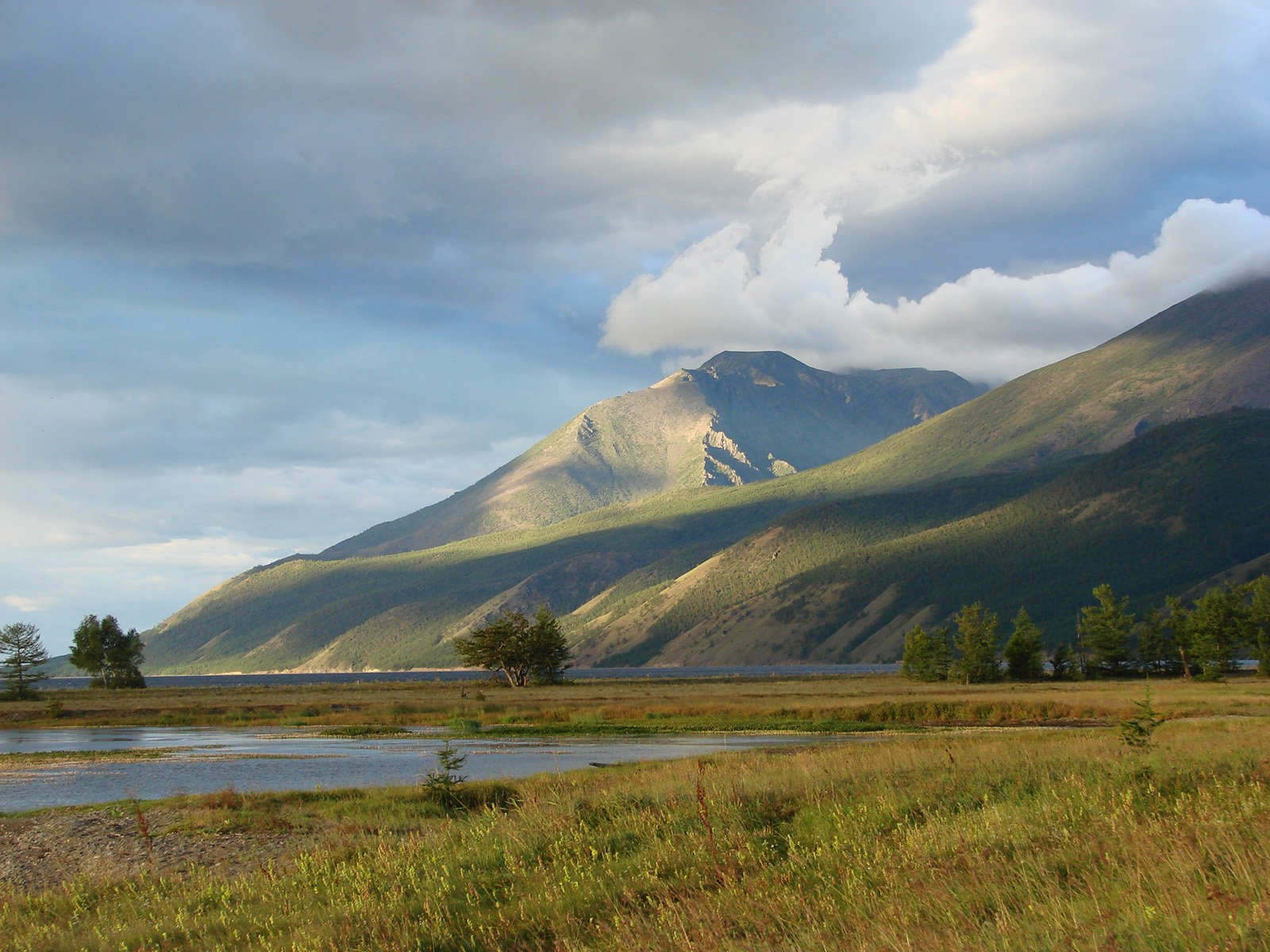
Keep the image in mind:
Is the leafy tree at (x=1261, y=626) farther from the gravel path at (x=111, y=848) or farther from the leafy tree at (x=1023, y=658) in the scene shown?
the gravel path at (x=111, y=848)

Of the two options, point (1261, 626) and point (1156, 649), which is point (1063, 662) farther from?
point (1261, 626)

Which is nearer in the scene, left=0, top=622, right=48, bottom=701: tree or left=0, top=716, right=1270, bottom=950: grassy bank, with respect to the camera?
left=0, top=716, right=1270, bottom=950: grassy bank

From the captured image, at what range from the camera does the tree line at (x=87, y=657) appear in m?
131

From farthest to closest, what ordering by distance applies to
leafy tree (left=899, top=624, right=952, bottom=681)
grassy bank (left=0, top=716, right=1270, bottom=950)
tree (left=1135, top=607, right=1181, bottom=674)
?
1. leafy tree (left=899, top=624, right=952, bottom=681)
2. tree (left=1135, top=607, right=1181, bottom=674)
3. grassy bank (left=0, top=716, right=1270, bottom=950)

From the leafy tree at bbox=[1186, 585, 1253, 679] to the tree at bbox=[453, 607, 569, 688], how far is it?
235ft

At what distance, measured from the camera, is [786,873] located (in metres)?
12.7

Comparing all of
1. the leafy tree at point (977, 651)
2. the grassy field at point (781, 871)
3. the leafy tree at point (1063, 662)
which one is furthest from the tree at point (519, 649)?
the grassy field at point (781, 871)

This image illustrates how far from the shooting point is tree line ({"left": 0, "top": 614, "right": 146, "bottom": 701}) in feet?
429

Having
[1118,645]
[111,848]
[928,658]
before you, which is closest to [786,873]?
[111,848]

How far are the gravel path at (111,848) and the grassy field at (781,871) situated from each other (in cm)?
63

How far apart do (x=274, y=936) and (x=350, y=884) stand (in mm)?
2159

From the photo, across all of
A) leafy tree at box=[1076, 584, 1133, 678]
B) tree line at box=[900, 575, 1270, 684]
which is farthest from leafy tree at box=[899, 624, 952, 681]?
leafy tree at box=[1076, 584, 1133, 678]

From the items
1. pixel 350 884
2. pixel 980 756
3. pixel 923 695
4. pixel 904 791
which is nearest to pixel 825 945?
pixel 350 884

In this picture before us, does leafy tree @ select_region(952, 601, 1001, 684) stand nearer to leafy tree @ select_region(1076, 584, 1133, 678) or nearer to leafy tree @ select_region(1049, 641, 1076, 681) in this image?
leafy tree @ select_region(1049, 641, 1076, 681)
